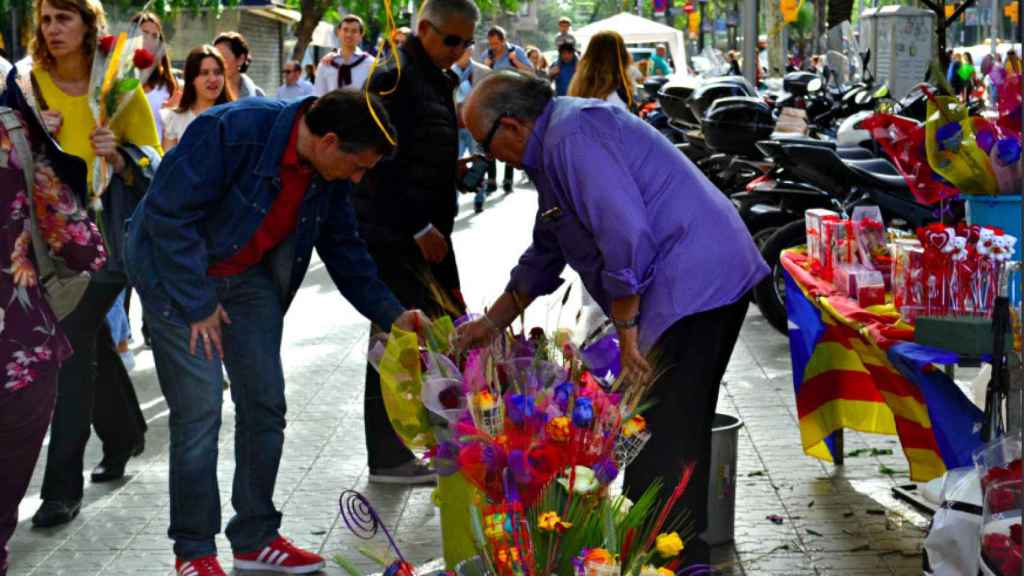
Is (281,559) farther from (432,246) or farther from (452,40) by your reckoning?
(452,40)

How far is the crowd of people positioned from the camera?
438 cm

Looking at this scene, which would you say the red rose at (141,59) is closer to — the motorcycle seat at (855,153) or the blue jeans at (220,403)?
the blue jeans at (220,403)

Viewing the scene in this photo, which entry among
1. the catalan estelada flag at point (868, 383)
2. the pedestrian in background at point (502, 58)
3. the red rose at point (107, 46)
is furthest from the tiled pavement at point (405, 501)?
the pedestrian in background at point (502, 58)

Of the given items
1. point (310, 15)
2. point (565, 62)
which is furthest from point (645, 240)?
point (310, 15)

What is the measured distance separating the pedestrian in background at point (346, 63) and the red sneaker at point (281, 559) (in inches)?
410

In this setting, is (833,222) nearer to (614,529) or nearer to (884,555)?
(884,555)

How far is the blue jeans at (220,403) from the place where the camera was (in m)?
5.17

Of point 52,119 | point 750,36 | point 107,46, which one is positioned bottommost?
point 750,36

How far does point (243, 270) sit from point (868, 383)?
251 centimetres

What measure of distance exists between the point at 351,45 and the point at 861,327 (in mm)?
11192

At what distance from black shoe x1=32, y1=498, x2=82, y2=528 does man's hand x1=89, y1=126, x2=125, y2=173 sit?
1.32 m

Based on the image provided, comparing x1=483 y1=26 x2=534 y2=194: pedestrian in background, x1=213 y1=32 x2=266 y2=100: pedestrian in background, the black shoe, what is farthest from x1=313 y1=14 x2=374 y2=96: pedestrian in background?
the black shoe

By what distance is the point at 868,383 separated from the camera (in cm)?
639

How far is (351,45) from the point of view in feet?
52.5
